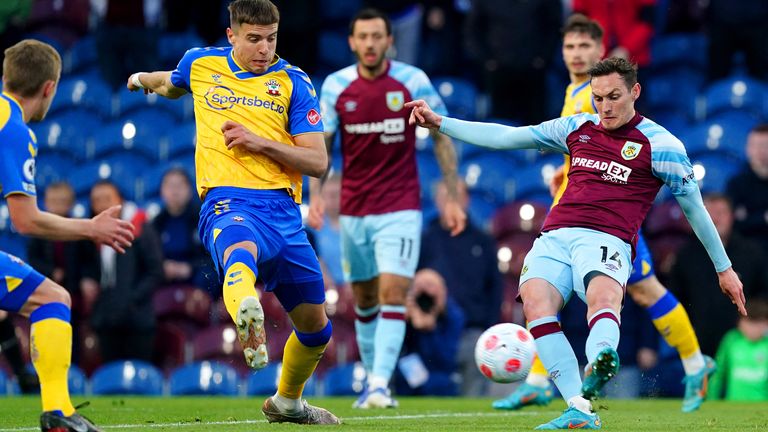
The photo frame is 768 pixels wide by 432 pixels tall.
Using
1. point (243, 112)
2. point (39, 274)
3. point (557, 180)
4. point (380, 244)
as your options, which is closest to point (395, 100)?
point (380, 244)

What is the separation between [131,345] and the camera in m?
13.1

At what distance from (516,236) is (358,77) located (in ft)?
11.6

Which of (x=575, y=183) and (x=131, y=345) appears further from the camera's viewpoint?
(x=131, y=345)

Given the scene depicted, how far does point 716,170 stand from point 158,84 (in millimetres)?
7832

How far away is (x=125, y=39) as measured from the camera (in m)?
16.0

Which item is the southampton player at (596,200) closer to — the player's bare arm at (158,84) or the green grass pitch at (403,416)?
the green grass pitch at (403,416)

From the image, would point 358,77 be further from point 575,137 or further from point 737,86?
point 737,86

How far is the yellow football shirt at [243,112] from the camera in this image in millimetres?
7410

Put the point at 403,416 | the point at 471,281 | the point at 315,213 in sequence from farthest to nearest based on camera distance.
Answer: the point at 471,281 < the point at 315,213 < the point at 403,416

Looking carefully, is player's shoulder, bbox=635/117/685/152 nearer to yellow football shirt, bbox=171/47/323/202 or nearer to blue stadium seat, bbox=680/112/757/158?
yellow football shirt, bbox=171/47/323/202

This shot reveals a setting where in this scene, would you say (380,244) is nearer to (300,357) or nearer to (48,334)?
(300,357)

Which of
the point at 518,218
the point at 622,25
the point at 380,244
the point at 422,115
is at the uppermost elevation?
the point at 622,25

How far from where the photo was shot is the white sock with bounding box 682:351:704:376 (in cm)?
994

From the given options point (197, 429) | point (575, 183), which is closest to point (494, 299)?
point (575, 183)
